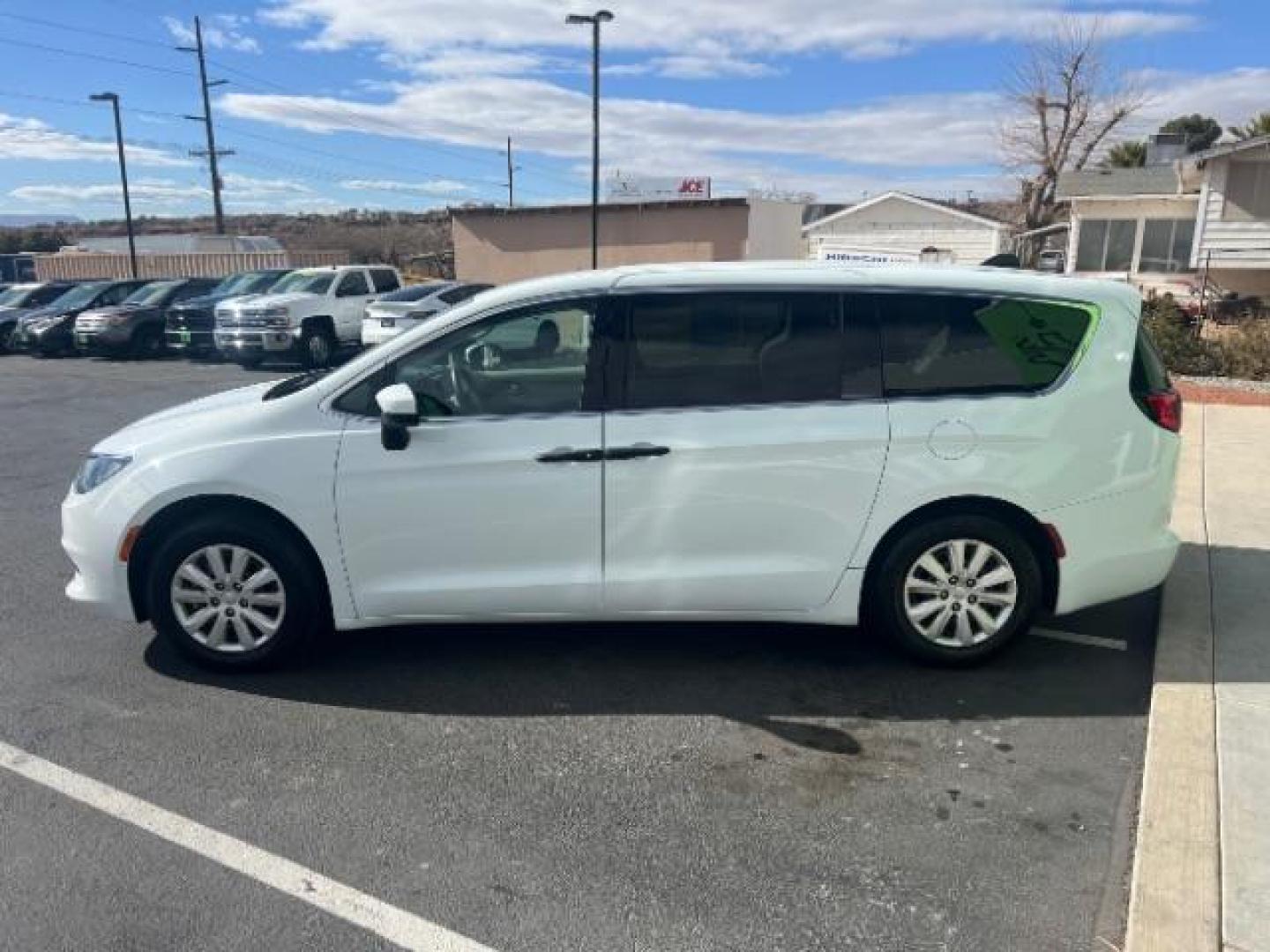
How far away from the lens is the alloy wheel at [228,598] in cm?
400

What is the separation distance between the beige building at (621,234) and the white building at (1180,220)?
981cm

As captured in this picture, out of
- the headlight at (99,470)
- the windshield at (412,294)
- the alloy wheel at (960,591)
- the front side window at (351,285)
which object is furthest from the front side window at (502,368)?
the front side window at (351,285)

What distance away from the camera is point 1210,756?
3342 mm

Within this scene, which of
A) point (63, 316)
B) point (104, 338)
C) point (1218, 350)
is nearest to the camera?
point (1218, 350)

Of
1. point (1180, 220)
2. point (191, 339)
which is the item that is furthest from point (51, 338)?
point (1180, 220)

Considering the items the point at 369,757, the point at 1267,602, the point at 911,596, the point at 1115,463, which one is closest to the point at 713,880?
the point at 369,757

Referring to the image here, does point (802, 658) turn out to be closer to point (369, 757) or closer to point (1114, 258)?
point (369, 757)

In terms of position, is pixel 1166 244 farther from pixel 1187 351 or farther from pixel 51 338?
pixel 51 338

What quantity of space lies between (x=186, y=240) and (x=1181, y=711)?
195ft

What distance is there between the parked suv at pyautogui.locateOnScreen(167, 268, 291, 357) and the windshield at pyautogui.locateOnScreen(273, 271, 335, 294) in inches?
24.5

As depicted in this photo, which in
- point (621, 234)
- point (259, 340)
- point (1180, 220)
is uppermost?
point (1180, 220)

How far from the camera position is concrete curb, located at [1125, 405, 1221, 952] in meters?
2.54

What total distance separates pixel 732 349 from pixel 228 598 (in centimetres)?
237

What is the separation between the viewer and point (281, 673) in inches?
163
